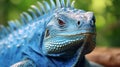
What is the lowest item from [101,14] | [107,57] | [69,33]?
[107,57]

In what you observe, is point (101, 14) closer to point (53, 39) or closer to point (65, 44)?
point (53, 39)

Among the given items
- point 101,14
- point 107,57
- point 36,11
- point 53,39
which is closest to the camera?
point 53,39

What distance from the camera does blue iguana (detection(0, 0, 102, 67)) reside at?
4363 mm

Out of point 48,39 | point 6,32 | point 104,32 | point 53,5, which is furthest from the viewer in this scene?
point 104,32

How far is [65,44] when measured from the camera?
14.7 ft

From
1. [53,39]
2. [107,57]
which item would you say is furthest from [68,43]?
[107,57]

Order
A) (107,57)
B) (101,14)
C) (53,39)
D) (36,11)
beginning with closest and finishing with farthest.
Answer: (53,39), (36,11), (107,57), (101,14)

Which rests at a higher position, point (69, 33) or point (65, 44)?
point (69, 33)

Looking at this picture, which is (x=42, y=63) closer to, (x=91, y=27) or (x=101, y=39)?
(x=91, y=27)

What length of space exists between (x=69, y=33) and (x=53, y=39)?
30 centimetres

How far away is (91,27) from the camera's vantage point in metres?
4.27

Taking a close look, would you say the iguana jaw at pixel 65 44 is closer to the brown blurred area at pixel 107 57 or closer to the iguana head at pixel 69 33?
the iguana head at pixel 69 33

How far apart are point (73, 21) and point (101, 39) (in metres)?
6.67

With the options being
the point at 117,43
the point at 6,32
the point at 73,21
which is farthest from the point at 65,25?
the point at 117,43
